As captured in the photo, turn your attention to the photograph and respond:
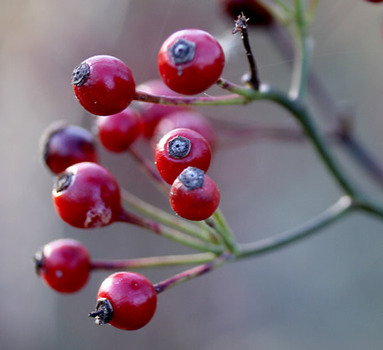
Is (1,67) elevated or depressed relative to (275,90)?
elevated

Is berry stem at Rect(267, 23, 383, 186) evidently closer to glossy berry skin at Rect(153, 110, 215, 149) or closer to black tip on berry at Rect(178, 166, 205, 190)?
glossy berry skin at Rect(153, 110, 215, 149)

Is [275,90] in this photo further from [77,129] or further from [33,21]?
[33,21]

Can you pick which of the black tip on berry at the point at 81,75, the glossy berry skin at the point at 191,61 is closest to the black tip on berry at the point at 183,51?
the glossy berry skin at the point at 191,61

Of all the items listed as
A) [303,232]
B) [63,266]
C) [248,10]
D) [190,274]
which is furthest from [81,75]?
[248,10]

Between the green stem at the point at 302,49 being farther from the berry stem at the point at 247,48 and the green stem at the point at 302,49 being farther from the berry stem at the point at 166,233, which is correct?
the berry stem at the point at 166,233

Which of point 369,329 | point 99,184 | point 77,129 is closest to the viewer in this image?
point 99,184

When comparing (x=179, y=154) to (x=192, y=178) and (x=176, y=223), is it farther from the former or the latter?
(x=176, y=223)

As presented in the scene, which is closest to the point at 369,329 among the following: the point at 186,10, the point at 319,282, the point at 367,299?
the point at 367,299

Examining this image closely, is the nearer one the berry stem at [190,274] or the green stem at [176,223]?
the berry stem at [190,274]
